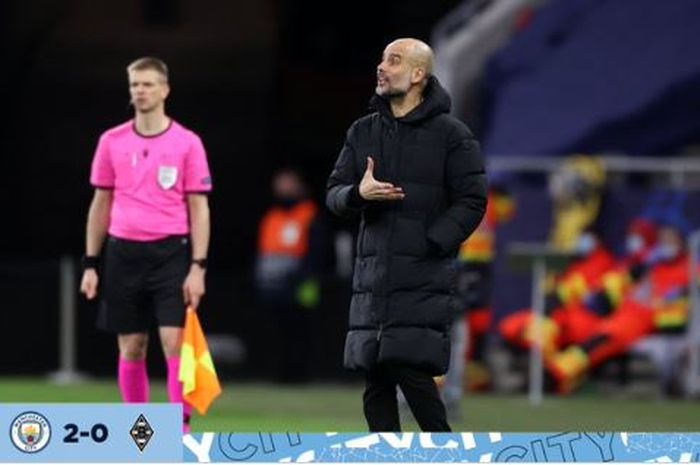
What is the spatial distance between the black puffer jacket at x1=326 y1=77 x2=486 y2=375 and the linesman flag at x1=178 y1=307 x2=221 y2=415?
78.2 inches

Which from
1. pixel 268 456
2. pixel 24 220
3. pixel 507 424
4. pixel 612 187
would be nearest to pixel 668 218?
pixel 612 187

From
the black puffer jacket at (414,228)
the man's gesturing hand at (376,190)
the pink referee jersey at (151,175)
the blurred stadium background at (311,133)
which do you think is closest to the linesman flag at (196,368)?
the pink referee jersey at (151,175)

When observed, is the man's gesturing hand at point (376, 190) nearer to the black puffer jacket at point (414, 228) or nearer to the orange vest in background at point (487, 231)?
the black puffer jacket at point (414, 228)

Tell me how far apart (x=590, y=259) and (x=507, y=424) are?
12.6 feet

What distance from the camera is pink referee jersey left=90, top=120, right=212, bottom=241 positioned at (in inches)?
487

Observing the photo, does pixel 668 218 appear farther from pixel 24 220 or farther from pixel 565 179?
pixel 24 220

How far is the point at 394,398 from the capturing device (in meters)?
10.5

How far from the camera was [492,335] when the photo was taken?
19625 millimetres

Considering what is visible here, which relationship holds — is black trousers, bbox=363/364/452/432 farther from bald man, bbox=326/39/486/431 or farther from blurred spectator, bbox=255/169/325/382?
blurred spectator, bbox=255/169/325/382

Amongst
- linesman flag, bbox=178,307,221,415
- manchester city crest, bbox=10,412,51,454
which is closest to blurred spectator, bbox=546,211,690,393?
linesman flag, bbox=178,307,221,415

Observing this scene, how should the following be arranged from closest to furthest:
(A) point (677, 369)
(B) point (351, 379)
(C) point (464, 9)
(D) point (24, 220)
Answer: (A) point (677, 369), (B) point (351, 379), (C) point (464, 9), (D) point (24, 220)

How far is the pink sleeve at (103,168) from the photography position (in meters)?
12.4

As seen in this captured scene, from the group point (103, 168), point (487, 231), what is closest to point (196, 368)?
A: point (103, 168)

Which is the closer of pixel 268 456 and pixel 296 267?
pixel 268 456
